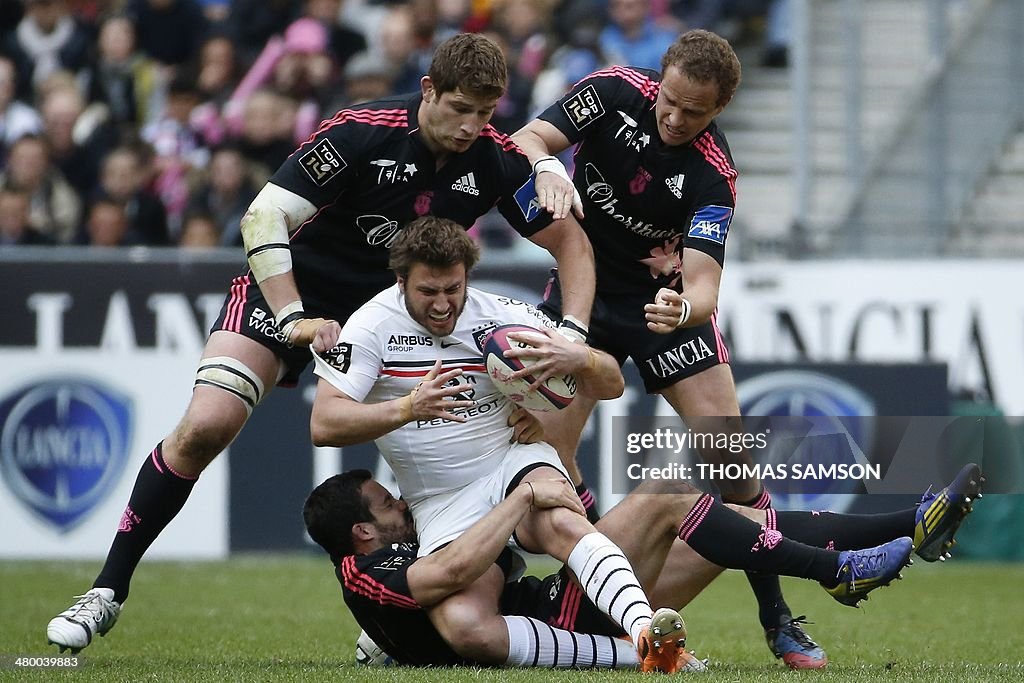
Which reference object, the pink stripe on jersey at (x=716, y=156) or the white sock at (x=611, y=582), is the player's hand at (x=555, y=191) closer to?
the pink stripe on jersey at (x=716, y=156)

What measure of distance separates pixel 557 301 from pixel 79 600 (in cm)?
244

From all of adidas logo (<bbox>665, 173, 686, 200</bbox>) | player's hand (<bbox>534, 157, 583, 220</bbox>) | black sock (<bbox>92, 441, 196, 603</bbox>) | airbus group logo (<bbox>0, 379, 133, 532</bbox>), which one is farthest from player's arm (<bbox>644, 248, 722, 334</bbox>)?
airbus group logo (<bbox>0, 379, 133, 532</bbox>)

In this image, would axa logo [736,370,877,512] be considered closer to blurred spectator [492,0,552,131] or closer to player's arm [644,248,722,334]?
player's arm [644,248,722,334]

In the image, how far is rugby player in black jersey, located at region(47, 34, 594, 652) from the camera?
6.65 metres

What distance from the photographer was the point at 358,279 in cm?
723

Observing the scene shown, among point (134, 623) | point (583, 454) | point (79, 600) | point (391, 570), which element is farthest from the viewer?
point (583, 454)

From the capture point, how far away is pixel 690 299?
22.3 feet

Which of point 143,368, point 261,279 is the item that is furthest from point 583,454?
point 261,279

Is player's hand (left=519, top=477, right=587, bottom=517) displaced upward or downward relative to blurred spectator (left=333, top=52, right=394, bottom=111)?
downward

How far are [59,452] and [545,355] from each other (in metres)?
6.13

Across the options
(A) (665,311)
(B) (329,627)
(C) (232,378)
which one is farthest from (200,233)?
(A) (665,311)

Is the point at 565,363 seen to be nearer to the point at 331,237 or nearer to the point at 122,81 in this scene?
the point at 331,237

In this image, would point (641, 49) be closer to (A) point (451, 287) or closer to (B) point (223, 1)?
(B) point (223, 1)

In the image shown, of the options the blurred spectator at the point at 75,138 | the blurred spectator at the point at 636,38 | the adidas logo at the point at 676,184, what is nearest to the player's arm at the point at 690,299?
the adidas logo at the point at 676,184
